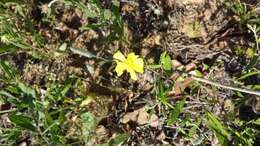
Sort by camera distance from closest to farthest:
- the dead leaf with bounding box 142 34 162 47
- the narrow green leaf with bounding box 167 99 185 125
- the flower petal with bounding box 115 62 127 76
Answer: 1. the narrow green leaf with bounding box 167 99 185 125
2. the flower petal with bounding box 115 62 127 76
3. the dead leaf with bounding box 142 34 162 47

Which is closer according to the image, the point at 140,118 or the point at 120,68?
the point at 120,68

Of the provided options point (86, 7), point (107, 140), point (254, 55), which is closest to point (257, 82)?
point (254, 55)

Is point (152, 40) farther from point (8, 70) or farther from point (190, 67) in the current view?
point (8, 70)

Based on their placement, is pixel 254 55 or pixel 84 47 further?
pixel 84 47

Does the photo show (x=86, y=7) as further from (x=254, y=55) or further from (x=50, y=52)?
(x=254, y=55)

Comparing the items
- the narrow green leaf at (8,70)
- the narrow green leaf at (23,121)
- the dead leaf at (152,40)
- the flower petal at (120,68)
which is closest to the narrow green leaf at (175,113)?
the flower petal at (120,68)

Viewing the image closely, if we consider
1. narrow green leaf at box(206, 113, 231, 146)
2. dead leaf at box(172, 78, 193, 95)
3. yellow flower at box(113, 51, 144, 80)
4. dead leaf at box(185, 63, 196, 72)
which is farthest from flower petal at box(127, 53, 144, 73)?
narrow green leaf at box(206, 113, 231, 146)

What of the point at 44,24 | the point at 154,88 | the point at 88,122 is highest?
the point at 44,24

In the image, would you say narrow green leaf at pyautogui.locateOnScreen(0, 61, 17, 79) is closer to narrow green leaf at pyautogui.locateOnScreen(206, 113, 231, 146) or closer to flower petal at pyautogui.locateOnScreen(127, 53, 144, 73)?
flower petal at pyautogui.locateOnScreen(127, 53, 144, 73)

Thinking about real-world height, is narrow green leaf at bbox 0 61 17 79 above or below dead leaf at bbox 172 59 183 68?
above

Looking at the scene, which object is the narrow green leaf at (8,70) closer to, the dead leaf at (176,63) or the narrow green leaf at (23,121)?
the narrow green leaf at (23,121)

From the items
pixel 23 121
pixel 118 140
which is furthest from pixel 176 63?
pixel 23 121
